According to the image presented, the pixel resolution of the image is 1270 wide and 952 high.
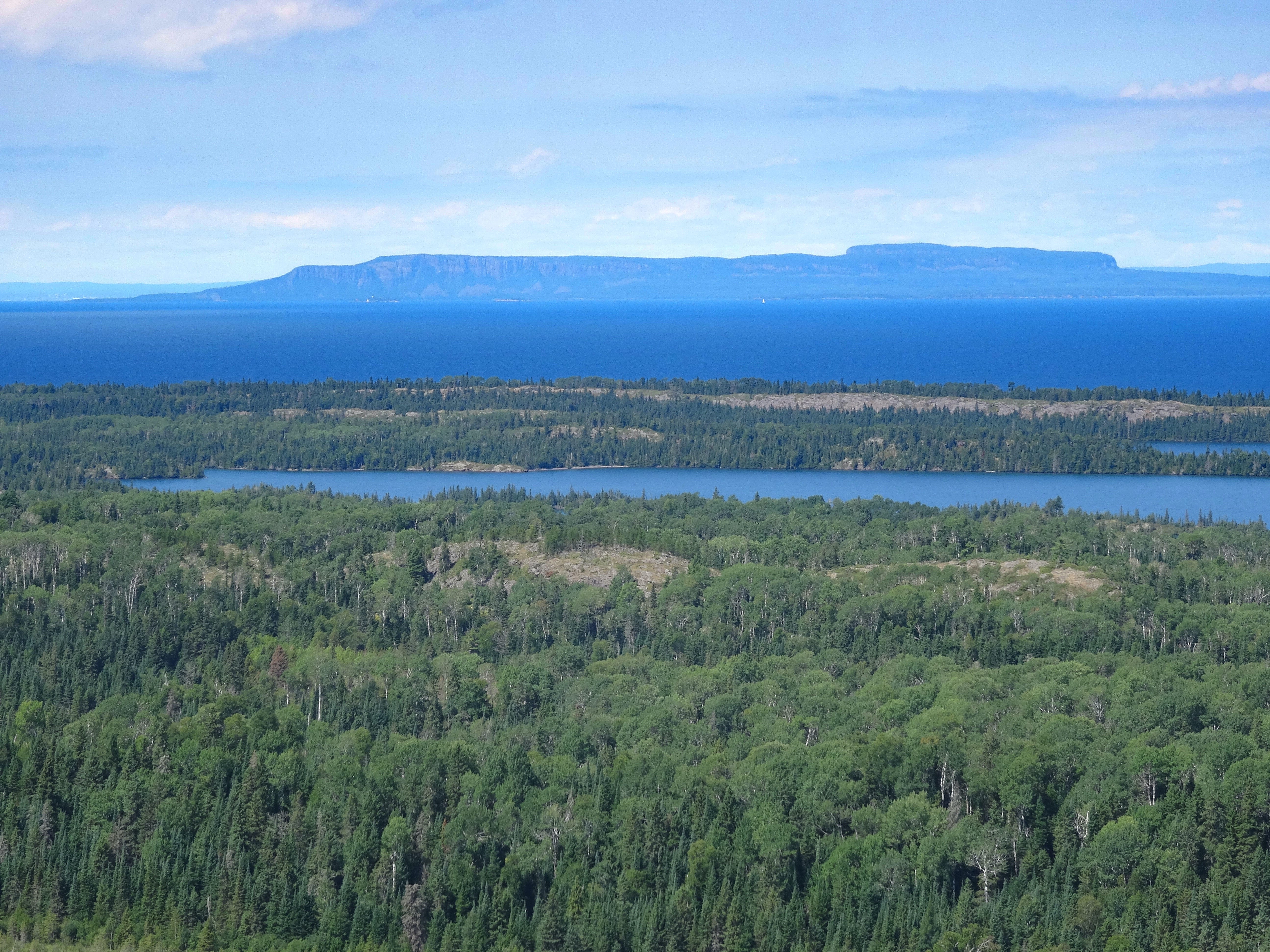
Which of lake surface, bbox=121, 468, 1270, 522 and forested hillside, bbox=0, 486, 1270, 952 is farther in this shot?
lake surface, bbox=121, 468, 1270, 522

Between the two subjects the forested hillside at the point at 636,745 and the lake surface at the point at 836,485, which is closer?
the forested hillside at the point at 636,745

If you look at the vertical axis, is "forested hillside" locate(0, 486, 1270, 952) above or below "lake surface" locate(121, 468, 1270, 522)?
below

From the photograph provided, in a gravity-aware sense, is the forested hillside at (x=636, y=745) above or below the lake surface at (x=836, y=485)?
below

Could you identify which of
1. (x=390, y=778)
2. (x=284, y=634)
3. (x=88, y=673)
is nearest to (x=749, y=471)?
(x=284, y=634)
